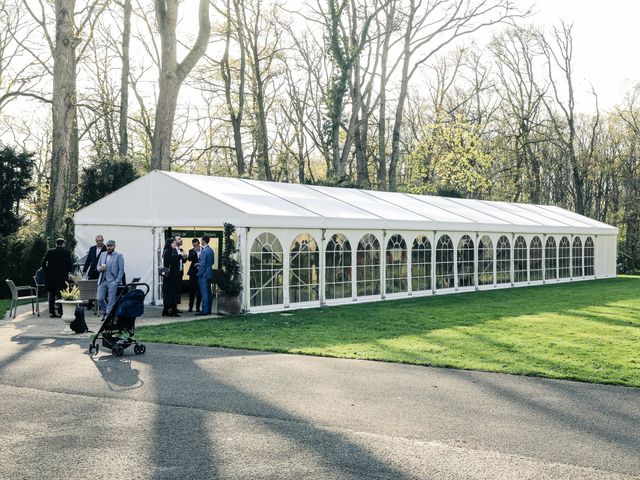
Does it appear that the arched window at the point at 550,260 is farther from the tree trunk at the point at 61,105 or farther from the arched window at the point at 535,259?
the tree trunk at the point at 61,105

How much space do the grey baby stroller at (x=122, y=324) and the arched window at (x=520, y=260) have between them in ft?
55.4

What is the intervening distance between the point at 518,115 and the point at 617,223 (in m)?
8.90

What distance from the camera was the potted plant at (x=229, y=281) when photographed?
15328mm

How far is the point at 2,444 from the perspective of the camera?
5.92 m

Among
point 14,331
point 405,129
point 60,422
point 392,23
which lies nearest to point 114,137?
point 392,23

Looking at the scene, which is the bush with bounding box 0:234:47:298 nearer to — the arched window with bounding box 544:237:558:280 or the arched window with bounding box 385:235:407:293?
the arched window with bounding box 385:235:407:293

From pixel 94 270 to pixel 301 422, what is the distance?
10.6 meters

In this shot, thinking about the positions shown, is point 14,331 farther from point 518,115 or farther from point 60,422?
point 518,115

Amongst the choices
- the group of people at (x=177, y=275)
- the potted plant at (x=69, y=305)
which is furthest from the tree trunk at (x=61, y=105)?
the potted plant at (x=69, y=305)

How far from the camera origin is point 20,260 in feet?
72.7

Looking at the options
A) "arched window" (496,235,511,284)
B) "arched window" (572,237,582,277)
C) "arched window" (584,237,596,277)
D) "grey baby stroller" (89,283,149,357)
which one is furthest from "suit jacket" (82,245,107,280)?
"arched window" (584,237,596,277)

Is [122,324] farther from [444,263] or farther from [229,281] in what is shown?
[444,263]

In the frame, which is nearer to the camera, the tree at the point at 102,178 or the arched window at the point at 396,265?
the arched window at the point at 396,265

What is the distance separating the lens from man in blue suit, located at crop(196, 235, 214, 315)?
15672 millimetres
